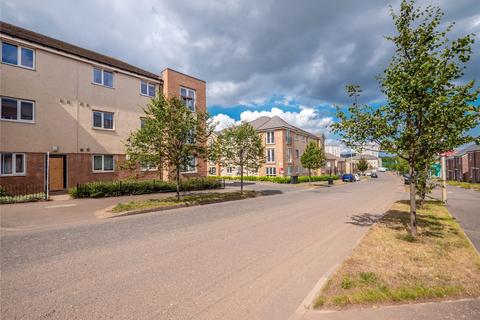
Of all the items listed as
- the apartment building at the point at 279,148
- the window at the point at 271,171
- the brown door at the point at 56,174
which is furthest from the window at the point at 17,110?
the window at the point at 271,171

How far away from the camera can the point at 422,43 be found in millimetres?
6477

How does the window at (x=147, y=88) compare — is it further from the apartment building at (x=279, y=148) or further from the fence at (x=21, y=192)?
the apartment building at (x=279, y=148)

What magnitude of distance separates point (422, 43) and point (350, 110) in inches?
96.7

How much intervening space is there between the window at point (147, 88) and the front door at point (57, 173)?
9.17 m

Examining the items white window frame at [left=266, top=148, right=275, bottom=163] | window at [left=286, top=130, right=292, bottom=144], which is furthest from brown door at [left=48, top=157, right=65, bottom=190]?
window at [left=286, top=130, right=292, bottom=144]

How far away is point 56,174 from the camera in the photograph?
16688 millimetres

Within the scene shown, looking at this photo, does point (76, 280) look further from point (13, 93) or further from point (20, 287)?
point (13, 93)

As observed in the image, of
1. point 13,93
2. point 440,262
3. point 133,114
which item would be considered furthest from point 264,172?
point 440,262

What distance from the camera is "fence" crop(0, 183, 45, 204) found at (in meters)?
12.7

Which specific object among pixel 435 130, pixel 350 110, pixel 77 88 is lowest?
pixel 435 130

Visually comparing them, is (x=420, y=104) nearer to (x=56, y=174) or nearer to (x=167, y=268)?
(x=167, y=268)

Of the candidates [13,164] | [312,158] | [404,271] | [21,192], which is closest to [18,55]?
[13,164]

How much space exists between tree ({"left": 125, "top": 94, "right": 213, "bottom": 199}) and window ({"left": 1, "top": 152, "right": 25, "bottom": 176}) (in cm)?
824

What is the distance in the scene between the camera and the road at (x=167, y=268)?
3.50m
